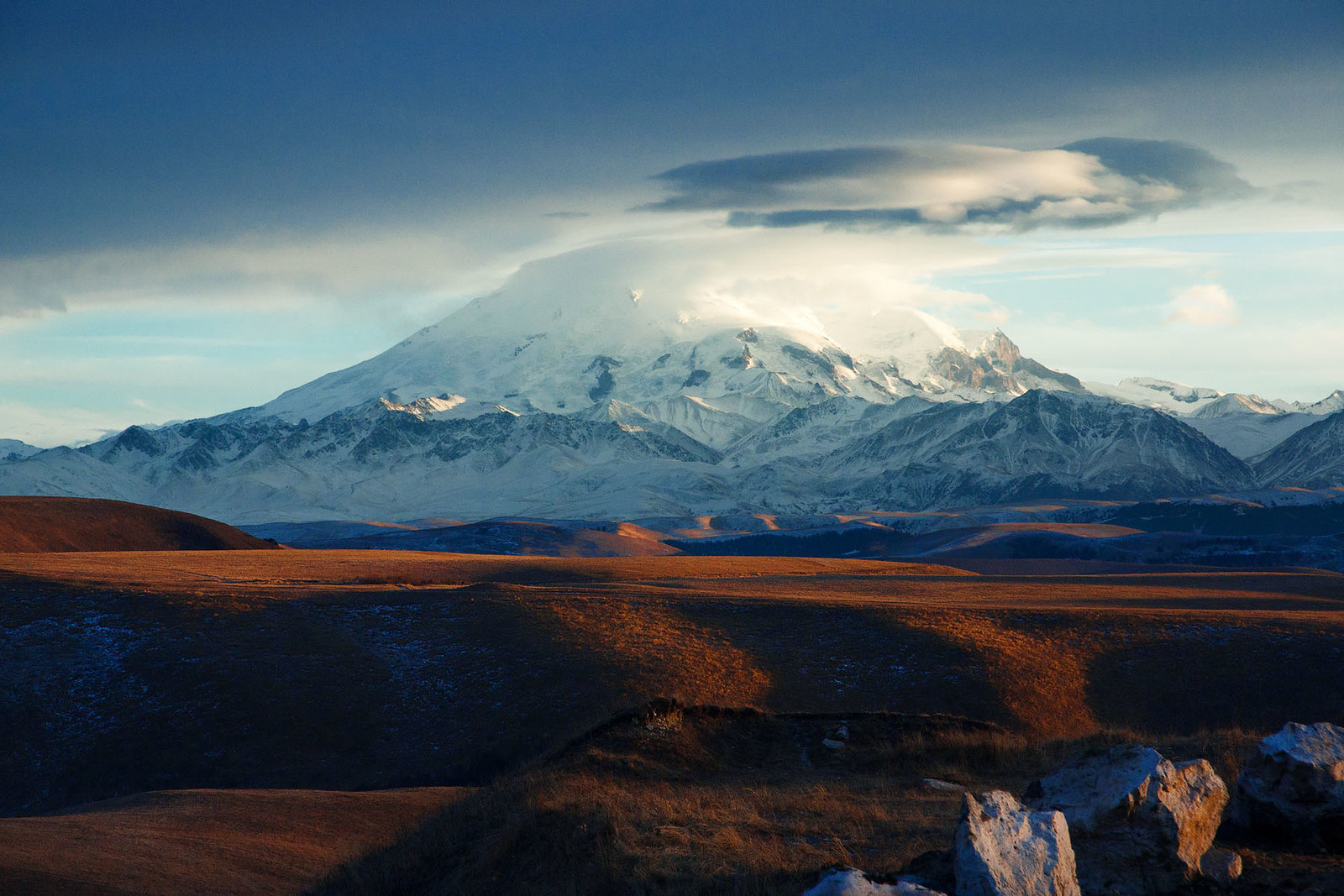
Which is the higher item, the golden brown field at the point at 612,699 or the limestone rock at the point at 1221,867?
the limestone rock at the point at 1221,867

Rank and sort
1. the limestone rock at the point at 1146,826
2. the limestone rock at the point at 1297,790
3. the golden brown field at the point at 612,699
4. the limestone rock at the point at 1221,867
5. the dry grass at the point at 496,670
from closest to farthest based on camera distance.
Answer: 1. the limestone rock at the point at 1146,826
2. the limestone rock at the point at 1221,867
3. the limestone rock at the point at 1297,790
4. the golden brown field at the point at 612,699
5. the dry grass at the point at 496,670

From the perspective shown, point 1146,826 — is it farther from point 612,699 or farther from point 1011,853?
point 612,699

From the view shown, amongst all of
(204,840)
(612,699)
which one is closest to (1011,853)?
A: (204,840)

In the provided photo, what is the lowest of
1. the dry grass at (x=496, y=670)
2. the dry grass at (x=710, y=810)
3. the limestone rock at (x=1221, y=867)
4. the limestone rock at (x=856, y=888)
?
the dry grass at (x=496, y=670)

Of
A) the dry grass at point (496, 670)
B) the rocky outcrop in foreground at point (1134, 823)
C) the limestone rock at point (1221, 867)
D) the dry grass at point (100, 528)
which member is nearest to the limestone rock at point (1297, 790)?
the rocky outcrop in foreground at point (1134, 823)

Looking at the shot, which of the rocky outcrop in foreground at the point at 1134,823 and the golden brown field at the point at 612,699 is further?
the golden brown field at the point at 612,699

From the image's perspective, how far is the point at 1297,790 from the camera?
52.2 feet

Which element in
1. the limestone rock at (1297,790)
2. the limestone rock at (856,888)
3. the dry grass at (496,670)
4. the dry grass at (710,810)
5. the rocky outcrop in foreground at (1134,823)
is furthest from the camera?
the dry grass at (496,670)

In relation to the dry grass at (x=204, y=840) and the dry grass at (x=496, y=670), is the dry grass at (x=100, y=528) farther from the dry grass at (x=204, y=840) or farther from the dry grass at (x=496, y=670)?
the dry grass at (x=204, y=840)

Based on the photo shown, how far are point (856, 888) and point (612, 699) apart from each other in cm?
3176

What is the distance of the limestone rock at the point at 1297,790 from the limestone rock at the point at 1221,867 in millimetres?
1433

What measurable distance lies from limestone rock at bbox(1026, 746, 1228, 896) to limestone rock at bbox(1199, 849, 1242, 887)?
0.21 meters

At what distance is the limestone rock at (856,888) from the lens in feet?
40.6

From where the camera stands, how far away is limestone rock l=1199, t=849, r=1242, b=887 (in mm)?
14734
